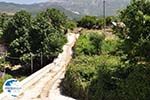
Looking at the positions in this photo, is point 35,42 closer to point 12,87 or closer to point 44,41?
point 44,41

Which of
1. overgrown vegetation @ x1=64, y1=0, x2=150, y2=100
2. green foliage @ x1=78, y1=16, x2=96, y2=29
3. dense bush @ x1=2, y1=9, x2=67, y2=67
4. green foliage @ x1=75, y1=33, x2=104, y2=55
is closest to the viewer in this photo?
overgrown vegetation @ x1=64, y1=0, x2=150, y2=100

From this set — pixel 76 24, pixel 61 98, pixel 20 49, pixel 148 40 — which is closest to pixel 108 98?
pixel 148 40

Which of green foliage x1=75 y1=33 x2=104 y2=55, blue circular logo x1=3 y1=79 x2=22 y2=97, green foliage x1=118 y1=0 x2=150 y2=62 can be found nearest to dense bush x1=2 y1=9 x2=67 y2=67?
green foliage x1=75 y1=33 x2=104 y2=55

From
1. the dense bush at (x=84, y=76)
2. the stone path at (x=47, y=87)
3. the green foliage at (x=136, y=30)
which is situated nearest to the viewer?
the green foliage at (x=136, y=30)

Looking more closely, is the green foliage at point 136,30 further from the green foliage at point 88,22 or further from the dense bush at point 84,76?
the green foliage at point 88,22

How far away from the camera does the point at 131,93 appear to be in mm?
32281

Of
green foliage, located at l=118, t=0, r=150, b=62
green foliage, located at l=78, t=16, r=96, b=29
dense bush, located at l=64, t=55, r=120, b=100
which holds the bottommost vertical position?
green foliage, located at l=78, t=16, r=96, b=29

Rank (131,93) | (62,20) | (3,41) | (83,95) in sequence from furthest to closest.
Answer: (62,20)
(3,41)
(83,95)
(131,93)

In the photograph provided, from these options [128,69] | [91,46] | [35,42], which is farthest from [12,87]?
[35,42]

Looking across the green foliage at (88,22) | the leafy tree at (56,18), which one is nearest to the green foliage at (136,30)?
the leafy tree at (56,18)

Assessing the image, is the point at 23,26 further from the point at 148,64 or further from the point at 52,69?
the point at 148,64

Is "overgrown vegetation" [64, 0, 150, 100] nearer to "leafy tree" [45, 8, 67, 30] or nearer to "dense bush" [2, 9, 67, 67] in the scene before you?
"dense bush" [2, 9, 67, 67]

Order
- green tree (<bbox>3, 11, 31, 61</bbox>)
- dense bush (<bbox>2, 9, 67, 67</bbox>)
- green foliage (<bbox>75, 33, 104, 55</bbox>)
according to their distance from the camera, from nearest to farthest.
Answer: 1. green foliage (<bbox>75, 33, 104, 55</bbox>)
2. dense bush (<bbox>2, 9, 67, 67</bbox>)
3. green tree (<bbox>3, 11, 31, 61</bbox>)

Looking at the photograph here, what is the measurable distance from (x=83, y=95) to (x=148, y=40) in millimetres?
10190
